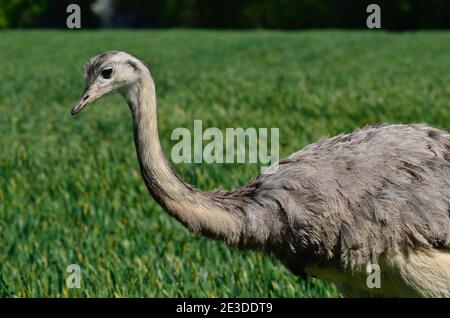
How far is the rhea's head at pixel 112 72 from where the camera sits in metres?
3.99

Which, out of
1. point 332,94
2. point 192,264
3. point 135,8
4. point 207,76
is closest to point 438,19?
point 135,8

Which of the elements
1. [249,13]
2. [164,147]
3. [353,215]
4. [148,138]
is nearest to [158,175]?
[148,138]

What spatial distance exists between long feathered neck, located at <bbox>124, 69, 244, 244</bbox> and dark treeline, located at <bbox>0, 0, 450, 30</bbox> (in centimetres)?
4946

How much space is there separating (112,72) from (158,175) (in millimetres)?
497

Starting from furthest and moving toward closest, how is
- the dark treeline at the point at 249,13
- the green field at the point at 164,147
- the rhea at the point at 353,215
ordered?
the dark treeline at the point at 249,13 → the green field at the point at 164,147 → the rhea at the point at 353,215

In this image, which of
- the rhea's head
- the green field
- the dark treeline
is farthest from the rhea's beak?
the dark treeline

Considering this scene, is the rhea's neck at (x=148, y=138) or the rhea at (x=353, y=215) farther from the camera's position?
the rhea at (x=353, y=215)

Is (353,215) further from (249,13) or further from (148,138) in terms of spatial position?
(249,13)

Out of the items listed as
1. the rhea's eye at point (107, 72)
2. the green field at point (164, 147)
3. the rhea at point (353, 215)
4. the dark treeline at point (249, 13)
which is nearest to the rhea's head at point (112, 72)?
the rhea's eye at point (107, 72)

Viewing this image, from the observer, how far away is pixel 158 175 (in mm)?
4016

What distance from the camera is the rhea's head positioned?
13.1ft

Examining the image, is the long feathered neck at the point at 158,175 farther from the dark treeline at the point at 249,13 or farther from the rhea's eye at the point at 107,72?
the dark treeline at the point at 249,13

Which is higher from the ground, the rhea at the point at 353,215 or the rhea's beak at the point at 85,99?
the rhea's beak at the point at 85,99
